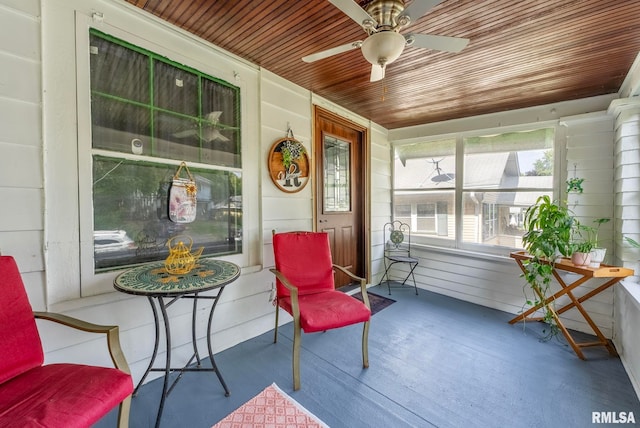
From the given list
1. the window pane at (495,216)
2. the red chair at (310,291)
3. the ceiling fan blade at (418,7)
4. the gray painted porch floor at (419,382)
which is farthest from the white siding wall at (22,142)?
the window pane at (495,216)

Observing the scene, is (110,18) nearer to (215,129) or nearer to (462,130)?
(215,129)

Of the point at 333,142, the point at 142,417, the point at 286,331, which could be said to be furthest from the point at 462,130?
the point at 142,417

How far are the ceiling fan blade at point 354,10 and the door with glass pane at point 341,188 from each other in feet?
5.62

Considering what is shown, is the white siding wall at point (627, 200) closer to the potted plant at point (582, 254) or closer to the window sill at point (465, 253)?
the potted plant at point (582, 254)

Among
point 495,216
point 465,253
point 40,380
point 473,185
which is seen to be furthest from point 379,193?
point 40,380

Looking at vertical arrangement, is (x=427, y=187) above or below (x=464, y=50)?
below

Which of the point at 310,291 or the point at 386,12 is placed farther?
the point at 310,291

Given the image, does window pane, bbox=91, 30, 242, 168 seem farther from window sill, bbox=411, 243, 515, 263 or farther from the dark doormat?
window sill, bbox=411, 243, 515, 263

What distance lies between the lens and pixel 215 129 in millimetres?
2242

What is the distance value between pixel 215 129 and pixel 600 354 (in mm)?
3864

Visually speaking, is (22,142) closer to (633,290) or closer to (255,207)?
(255,207)

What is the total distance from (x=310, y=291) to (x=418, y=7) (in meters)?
2.09

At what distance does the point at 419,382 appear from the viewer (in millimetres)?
1890

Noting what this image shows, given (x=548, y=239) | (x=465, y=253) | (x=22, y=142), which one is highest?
(x=22, y=142)
